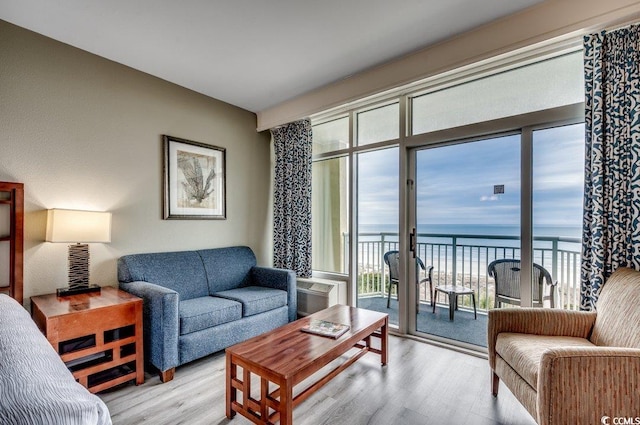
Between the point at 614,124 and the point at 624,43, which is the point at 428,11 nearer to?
the point at 624,43

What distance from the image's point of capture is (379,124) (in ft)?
11.1

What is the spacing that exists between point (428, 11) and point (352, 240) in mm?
2264

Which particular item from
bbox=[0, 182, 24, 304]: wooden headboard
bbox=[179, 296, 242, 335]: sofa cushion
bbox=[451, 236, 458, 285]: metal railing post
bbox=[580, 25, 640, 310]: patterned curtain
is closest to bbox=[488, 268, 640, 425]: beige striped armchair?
bbox=[580, 25, 640, 310]: patterned curtain

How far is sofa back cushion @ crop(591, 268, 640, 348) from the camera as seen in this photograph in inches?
61.9

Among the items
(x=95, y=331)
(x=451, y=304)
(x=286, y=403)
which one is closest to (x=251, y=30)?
(x=95, y=331)

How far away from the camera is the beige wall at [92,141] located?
7.58 ft

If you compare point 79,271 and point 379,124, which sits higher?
point 379,124

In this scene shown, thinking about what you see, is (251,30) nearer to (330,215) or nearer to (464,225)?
(330,215)

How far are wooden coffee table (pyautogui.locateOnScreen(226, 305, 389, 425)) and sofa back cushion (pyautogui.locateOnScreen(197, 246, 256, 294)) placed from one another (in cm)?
139

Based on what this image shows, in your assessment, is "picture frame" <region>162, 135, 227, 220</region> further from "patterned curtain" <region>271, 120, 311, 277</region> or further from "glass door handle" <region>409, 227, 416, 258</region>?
"glass door handle" <region>409, 227, 416, 258</region>

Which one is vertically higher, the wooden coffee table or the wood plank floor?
the wooden coffee table

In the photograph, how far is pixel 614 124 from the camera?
199 cm

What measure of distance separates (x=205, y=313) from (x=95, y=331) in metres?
0.73

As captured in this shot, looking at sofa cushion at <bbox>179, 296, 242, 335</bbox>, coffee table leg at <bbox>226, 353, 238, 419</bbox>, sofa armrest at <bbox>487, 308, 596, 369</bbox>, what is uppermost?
sofa armrest at <bbox>487, 308, 596, 369</bbox>
